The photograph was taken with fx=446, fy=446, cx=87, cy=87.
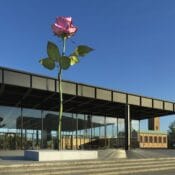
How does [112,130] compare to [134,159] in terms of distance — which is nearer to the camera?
[134,159]

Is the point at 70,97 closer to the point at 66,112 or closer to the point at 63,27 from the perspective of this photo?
the point at 66,112

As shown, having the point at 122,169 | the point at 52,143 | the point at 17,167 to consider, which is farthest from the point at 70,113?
the point at 17,167

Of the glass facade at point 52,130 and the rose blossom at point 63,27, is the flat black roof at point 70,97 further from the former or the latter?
the rose blossom at point 63,27

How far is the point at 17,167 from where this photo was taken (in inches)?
637

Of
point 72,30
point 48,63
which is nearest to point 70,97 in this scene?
point 48,63

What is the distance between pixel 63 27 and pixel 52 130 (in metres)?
21.0

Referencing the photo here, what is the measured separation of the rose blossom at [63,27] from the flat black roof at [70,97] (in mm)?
7758

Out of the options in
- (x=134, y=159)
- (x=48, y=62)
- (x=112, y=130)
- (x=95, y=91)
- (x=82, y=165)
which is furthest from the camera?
(x=112, y=130)

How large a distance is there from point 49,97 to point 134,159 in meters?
12.7

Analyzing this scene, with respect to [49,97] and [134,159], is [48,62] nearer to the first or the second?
[134,159]

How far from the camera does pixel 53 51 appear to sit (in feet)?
65.1

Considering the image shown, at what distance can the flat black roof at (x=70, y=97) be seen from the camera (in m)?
27.6

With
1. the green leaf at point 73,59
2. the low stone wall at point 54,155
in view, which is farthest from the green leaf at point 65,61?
the low stone wall at point 54,155

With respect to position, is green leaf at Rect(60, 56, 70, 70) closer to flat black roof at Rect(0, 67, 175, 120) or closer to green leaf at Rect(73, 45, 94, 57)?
green leaf at Rect(73, 45, 94, 57)
